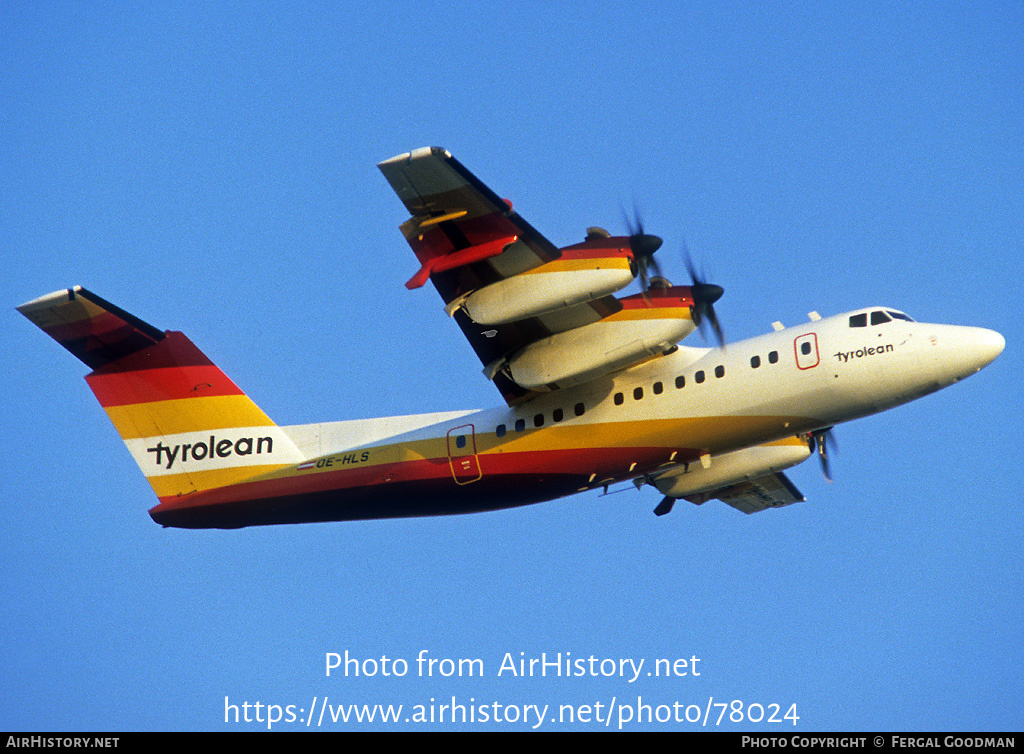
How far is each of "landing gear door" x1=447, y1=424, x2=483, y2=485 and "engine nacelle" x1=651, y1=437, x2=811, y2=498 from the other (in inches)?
148

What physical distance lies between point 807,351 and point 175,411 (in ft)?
37.4

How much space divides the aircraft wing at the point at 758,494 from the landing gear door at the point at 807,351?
4.67 meters

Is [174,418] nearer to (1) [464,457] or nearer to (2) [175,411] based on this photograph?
(2) [175,411]

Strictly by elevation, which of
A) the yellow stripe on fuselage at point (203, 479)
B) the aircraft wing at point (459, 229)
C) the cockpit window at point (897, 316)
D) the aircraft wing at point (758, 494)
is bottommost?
the yellow stripe on fuselage at point (203, 479)

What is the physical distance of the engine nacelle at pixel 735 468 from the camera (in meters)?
A: 21.0

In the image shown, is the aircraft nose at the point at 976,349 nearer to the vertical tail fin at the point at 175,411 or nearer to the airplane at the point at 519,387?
the airplane at the point at 519,387

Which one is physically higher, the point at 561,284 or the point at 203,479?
the point at 561,284

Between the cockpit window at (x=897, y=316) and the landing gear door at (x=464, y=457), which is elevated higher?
the cockpit window at (x=897, y=316)

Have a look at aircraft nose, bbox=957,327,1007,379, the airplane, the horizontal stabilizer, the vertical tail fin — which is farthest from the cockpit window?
the horizontal stabilizer

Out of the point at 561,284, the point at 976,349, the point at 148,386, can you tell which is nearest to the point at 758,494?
the point at 976,349

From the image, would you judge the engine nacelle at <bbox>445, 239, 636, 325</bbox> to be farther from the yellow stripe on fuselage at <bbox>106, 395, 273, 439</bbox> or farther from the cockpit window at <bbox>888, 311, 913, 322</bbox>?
the yellow stripe on fuselage at <bbox>106, 395, 273, 439</bbox>

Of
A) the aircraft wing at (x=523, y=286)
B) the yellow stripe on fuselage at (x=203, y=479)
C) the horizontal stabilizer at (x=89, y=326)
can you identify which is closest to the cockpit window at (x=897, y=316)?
the aircraft wing at (x=523, y=286)

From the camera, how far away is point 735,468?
21.2 metres
